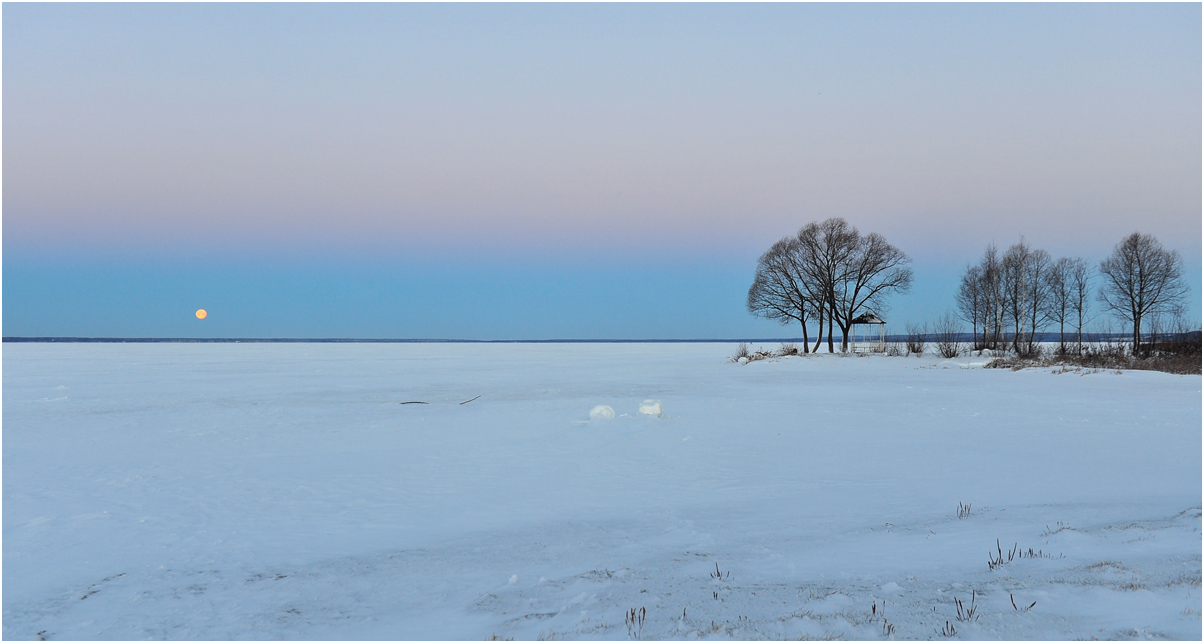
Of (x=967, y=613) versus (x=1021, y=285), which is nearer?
(x=967, y=613)

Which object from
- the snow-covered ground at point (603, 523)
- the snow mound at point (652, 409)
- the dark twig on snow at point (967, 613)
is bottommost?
the snow-covered ground at point (603, 523)

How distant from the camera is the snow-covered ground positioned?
4.23 metres

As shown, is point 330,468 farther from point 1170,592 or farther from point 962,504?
point 1170,592

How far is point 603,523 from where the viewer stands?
6711 millimetres

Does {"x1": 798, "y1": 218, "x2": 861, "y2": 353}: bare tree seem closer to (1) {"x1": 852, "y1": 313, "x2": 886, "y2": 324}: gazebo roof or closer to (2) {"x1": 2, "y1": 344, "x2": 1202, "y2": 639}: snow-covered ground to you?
(1) {"x1": 852, "y1": 313, "x2": 886, "y2": 324}: gazebo roof

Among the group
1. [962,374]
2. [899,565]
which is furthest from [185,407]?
[962,374]

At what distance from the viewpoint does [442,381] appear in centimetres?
2528

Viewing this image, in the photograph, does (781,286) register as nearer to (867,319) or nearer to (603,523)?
(867,319)

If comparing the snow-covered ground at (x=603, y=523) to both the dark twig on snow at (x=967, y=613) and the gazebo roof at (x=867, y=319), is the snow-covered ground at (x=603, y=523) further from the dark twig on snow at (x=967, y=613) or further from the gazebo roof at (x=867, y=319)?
the gazebo roof at (x=867, y=319)

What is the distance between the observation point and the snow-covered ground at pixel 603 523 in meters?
4.23

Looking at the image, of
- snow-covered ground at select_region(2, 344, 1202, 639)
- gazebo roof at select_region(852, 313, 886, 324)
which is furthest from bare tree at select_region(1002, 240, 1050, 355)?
snow-covered ground at select_region(2, 344, 1202, 639)

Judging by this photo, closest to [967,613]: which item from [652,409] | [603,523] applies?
[603,523]

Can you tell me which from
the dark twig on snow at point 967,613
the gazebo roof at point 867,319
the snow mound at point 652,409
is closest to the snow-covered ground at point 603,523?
the dark twig on snow at point 967,613

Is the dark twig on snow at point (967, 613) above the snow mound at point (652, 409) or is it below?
below
